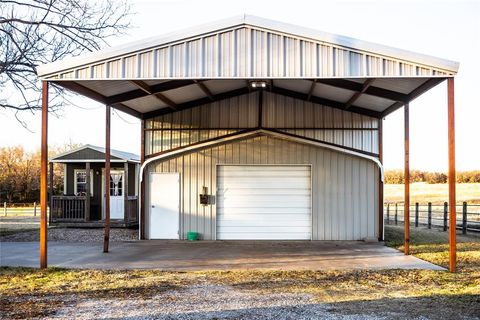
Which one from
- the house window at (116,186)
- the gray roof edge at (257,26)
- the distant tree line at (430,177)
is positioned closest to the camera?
the gray roof edge at (257,26)

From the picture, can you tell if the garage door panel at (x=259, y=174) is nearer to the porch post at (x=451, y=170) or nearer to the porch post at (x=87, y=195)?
the porch post at (x=451, y=170)

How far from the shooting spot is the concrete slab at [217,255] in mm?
9609

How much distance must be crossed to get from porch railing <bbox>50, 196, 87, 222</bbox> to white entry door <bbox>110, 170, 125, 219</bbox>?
53.1 inches

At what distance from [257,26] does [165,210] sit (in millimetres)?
6770

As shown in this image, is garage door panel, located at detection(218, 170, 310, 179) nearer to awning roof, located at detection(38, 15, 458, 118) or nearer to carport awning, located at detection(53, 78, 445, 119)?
carport awning, located at detection(53, 78, 445, 119)

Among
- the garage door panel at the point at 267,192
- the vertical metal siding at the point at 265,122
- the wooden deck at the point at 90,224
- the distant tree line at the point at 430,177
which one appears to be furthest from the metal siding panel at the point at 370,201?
the distant tree line at the point at 430,177

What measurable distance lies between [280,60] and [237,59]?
2.43ft

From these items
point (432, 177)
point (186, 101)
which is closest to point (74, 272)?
point (186, 101)

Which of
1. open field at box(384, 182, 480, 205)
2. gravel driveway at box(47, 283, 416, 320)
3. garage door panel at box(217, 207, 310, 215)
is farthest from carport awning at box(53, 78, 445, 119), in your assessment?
open field at box(384, 182, 480, 205)

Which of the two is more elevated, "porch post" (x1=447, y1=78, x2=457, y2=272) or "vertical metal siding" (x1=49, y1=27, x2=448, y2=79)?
"vertical metal siding" (x1=49, y1=27, x2=448, y2=79)

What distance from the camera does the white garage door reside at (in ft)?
46.4

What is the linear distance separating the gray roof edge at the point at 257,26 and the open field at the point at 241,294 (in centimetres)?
354

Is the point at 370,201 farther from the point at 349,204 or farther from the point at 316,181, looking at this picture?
the point at 316,181

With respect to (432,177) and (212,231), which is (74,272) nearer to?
(212,231)
